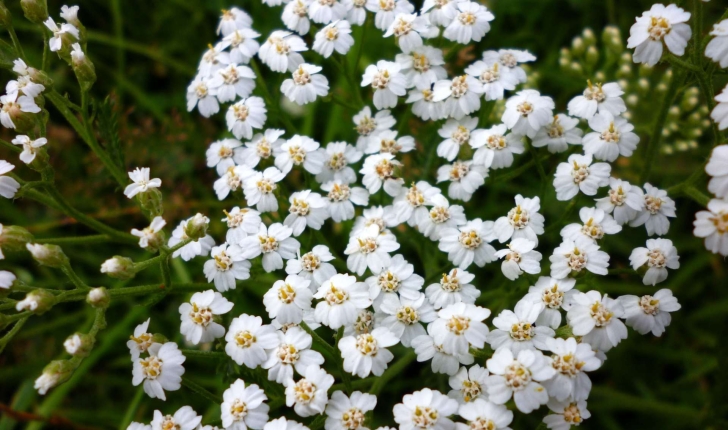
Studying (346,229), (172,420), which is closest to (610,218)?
(346,229)

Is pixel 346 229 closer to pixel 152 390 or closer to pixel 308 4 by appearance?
pixel 308 4

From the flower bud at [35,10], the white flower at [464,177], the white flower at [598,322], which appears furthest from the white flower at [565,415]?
the flower bud at [35,10]

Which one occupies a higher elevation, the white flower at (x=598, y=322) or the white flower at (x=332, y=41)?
the white flower at (x=332, y=41)

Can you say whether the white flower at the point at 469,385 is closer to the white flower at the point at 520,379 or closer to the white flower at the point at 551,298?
the white flower at the point at 520,379

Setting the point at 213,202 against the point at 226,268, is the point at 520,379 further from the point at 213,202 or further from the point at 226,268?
the point at 213,202

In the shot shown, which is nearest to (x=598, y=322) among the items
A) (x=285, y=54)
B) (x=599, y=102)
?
(x=599, y=102)
